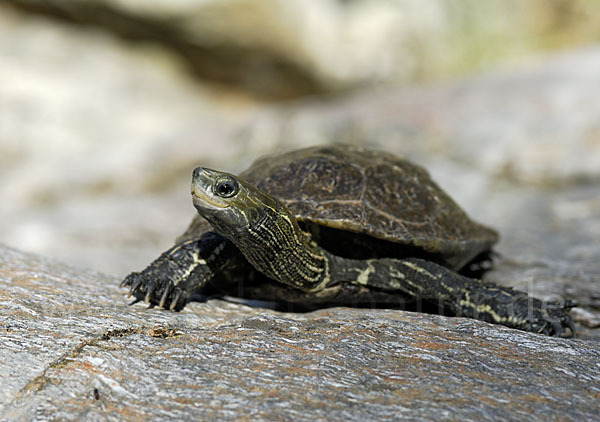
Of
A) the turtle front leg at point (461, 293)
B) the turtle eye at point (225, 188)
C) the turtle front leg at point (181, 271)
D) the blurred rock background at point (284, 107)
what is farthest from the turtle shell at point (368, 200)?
the blurred rock background at point (284, 107)

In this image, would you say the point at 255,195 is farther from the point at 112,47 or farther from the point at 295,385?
the point at 112,47

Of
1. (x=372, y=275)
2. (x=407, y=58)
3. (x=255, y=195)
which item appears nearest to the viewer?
(x=255, y=195)

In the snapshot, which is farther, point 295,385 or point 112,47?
point 112,47

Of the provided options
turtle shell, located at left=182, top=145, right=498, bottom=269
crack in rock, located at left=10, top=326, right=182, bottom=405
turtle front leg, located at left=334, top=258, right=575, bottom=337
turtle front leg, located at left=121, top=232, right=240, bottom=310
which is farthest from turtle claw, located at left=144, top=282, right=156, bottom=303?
turtle front leg, located at left=334, top=258, right=575, bottom=337

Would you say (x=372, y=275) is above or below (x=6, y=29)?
below

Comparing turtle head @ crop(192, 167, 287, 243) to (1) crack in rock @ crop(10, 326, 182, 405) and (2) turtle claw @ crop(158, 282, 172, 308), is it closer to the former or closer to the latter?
(2) turtle claw @ crop(158, 282, 172, 308)

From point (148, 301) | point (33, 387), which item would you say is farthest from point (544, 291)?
point (33, 387)

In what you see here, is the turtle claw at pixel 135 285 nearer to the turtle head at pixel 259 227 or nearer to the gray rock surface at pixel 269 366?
the gray rock surface at pixel 269 366
